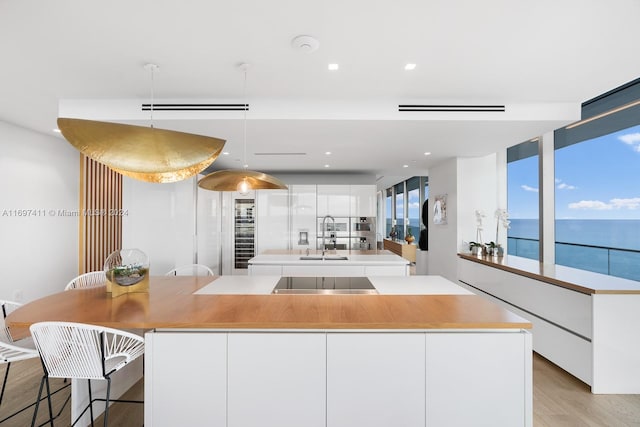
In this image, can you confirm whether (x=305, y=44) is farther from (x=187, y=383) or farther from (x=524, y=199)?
(x=524, y=199)

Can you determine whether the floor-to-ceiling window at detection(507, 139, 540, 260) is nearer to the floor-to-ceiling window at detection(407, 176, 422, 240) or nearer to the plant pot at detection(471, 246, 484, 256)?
the plant pot at detection(471, 246, 484, 256)

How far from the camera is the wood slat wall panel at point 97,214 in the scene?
475cm

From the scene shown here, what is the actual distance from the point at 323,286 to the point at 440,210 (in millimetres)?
3453

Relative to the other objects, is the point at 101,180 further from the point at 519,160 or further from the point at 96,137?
the point at 519,160

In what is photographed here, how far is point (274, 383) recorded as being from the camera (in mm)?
1734

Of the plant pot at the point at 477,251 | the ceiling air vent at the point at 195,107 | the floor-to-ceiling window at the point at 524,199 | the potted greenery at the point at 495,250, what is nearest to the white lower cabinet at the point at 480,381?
the ceiling air vent at the point at 195,107

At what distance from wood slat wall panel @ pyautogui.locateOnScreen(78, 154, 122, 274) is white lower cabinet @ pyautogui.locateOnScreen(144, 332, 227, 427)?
3.99 m

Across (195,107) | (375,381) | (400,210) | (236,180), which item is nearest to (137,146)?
(236,180)

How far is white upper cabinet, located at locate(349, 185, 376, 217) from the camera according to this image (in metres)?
6.70

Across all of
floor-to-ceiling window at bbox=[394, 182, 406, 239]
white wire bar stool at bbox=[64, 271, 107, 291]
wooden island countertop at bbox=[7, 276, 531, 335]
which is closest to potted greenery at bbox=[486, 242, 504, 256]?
wooden island countertop at bbox=[7, 276, 531, 335]

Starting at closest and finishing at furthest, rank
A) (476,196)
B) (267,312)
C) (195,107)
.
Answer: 1. (267,312)
2. (195,107)
3. (476,196)

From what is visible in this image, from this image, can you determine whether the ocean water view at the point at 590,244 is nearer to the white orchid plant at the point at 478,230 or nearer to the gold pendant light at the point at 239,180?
the white orchid plant at the point at 478,230

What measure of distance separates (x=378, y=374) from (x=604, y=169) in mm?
5863

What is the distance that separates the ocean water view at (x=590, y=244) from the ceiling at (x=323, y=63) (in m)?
1.82
